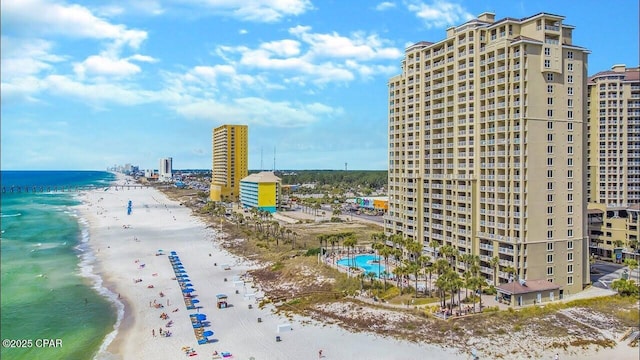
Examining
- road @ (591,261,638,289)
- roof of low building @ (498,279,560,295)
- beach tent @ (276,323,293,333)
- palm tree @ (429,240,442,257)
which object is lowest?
beach tent @ (276,323,293,333)

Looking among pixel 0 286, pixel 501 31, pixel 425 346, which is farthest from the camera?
pixel 0 286

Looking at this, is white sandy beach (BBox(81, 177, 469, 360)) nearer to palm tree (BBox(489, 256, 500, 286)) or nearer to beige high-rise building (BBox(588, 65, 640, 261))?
palm tree (BBox(489, 256, 500, 286))

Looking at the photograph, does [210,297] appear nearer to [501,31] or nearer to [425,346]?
[425,346]

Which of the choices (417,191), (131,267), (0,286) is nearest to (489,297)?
(417,191)

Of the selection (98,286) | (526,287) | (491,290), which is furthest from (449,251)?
(98,286)

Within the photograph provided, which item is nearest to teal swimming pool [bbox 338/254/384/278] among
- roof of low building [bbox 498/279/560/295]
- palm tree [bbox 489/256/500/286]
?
palm tree [bbox 489/256/500/286]

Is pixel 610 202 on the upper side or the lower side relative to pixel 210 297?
upper

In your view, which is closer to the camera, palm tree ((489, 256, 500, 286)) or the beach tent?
the beach tent

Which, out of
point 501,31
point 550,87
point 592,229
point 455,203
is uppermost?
point 501,31
